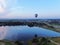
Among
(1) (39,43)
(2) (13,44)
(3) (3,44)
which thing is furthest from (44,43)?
(3) (3,44)

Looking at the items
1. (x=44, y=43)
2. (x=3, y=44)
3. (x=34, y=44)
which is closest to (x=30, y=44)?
(x=34, y=44)

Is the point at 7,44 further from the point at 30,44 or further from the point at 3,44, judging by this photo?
the point at 30,44

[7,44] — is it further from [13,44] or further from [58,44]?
[58,44]

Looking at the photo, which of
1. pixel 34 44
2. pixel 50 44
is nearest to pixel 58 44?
pixel 50 44

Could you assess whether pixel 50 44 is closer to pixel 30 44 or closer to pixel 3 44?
pixel 30 44

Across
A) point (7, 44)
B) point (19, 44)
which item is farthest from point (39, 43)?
point (7, 44)

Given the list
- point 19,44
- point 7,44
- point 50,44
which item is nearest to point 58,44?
point 50,44

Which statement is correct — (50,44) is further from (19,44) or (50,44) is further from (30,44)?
(19,44)
